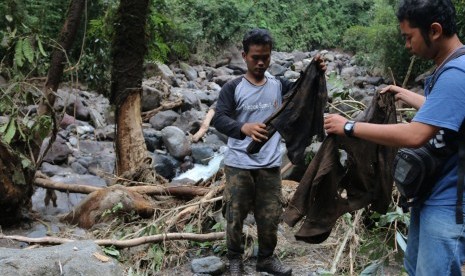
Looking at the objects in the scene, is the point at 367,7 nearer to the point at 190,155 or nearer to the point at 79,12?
the point at 190,155

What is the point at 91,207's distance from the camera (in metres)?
5.72

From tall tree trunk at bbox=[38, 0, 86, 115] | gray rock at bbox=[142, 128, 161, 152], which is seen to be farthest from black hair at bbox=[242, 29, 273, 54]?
gray rock at bbox=[142, 128, 161, 152]

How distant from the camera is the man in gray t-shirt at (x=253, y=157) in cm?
395

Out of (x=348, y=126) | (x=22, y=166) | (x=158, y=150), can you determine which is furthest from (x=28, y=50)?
(x=158, y=150)

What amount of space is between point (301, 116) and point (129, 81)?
11.8ft

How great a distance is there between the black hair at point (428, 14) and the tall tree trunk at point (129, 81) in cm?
482

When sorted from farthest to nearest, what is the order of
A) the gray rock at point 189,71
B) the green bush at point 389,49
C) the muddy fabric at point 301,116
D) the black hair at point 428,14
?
the gray rock at point 189,71
the green bush at point 389,49
the muddy fabric at point 301,116
the black hair at point 428,14

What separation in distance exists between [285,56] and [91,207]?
1968cm

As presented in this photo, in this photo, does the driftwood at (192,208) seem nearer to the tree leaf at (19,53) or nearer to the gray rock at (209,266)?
the gray rock at (209,266)

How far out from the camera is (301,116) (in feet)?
11.9

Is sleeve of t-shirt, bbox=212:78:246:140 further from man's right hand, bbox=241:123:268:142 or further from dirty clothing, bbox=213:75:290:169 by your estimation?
man's right hand, bbox=241:123:268:142

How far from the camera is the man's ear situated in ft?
7.34

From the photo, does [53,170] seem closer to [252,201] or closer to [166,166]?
[166,166]

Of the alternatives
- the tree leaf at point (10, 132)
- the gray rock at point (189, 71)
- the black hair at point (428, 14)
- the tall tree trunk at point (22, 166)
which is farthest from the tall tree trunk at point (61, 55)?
the gray rock at point (189, 71)
